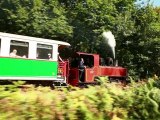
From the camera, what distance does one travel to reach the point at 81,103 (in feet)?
20.7

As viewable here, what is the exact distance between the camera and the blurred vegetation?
18.8 ft

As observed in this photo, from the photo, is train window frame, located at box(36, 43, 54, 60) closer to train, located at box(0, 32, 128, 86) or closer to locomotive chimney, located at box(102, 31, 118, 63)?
train, located at box(0, 32, 128, 86)

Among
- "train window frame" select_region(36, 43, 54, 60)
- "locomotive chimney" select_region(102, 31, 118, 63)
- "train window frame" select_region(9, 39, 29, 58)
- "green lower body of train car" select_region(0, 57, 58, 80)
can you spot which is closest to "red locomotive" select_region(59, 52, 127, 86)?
"train window frame" select_region(36, 43, 54, 60)

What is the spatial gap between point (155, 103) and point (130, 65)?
31.2m

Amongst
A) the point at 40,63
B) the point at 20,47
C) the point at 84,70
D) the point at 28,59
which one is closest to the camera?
the point at 20,47

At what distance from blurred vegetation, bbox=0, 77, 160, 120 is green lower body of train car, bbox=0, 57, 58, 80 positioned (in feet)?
40.7

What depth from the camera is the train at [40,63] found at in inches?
786

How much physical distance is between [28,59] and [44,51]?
150cm

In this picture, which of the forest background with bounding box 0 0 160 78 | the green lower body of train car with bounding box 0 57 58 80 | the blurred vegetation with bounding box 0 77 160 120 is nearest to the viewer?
the blurred vegetation with bounding box 0 77 160 120

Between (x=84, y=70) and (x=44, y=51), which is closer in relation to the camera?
(x=44, y=51)

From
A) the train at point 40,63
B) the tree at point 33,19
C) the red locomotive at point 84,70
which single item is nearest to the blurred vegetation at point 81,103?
the train at point 40,63

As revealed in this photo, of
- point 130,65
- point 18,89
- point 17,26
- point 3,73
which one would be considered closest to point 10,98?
point 18,89

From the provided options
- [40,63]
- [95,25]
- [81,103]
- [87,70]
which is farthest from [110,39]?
[81,103]

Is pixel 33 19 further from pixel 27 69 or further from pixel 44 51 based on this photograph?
pixel 27 69
